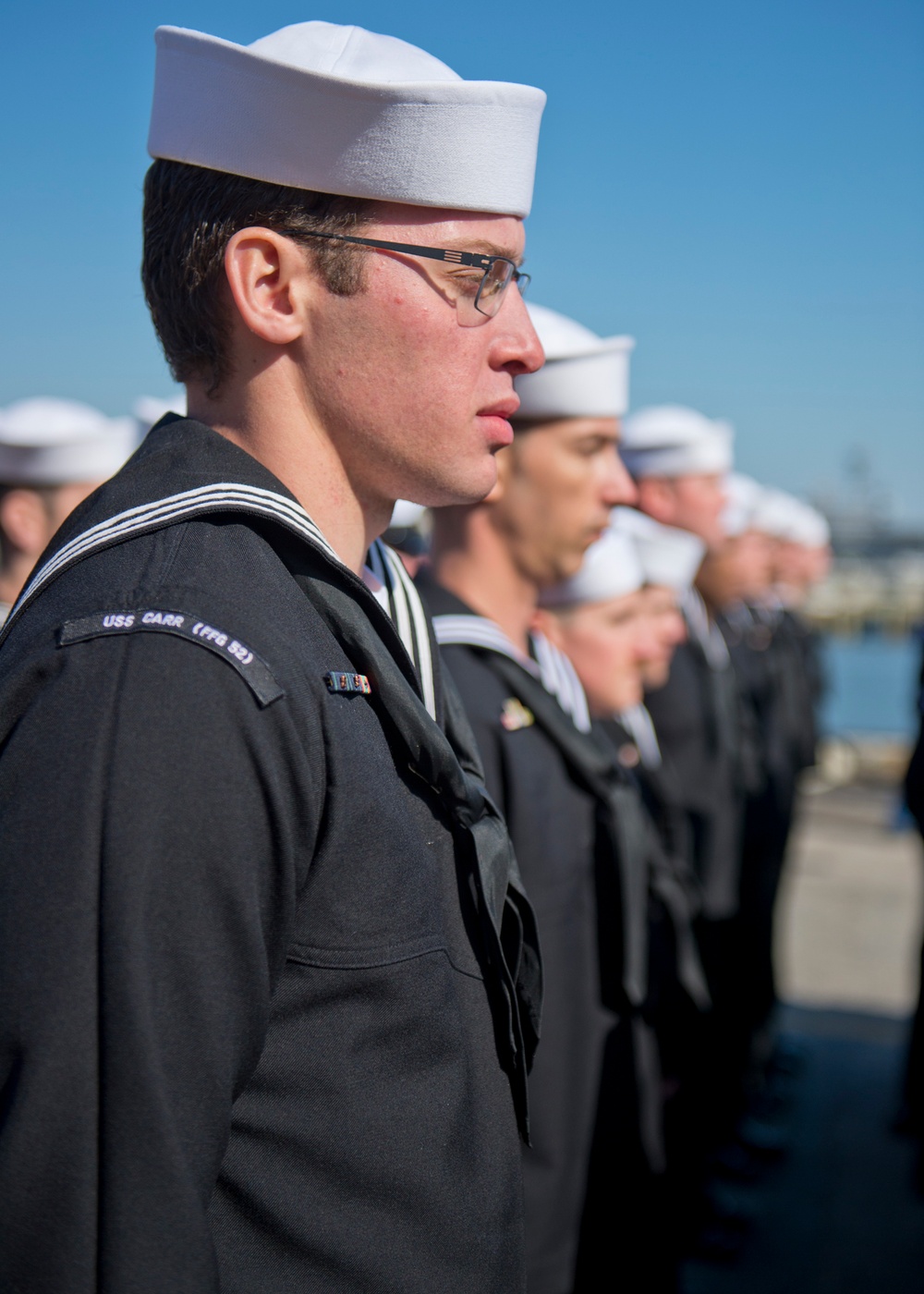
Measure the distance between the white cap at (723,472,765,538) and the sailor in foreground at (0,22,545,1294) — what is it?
500cm

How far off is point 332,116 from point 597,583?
7.07ft

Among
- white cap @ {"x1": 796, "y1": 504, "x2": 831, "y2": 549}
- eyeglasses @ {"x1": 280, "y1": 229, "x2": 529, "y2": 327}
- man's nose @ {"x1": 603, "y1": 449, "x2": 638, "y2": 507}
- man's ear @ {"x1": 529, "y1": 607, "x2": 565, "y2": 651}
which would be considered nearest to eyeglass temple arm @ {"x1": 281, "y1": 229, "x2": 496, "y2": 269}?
eyeglasses @ {"x1": 280, "y1": 229, "x2": 529, "y2": 327}

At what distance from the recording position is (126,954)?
109cm

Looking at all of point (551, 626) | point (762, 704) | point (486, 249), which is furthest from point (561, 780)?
point (762, 704)

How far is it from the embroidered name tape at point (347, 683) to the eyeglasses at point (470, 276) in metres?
0.47

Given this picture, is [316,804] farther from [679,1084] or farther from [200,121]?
[679,1084]

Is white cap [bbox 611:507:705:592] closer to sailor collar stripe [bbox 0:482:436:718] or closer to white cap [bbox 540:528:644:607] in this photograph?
white cap [bbox 540:528:644:607]

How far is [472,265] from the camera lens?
154 centimetres

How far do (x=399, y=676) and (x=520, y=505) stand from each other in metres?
1.46

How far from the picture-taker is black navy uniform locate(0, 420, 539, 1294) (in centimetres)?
109

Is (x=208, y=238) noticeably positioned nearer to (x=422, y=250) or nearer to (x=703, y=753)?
(x=422, y=250)

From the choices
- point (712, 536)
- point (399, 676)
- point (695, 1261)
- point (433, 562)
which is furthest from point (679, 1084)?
point (399, 676)

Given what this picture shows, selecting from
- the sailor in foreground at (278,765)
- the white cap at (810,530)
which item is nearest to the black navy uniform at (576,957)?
the sailor in foreground at (278,765)

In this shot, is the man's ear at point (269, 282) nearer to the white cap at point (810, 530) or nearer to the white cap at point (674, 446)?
the white cap at point (674, 446)
